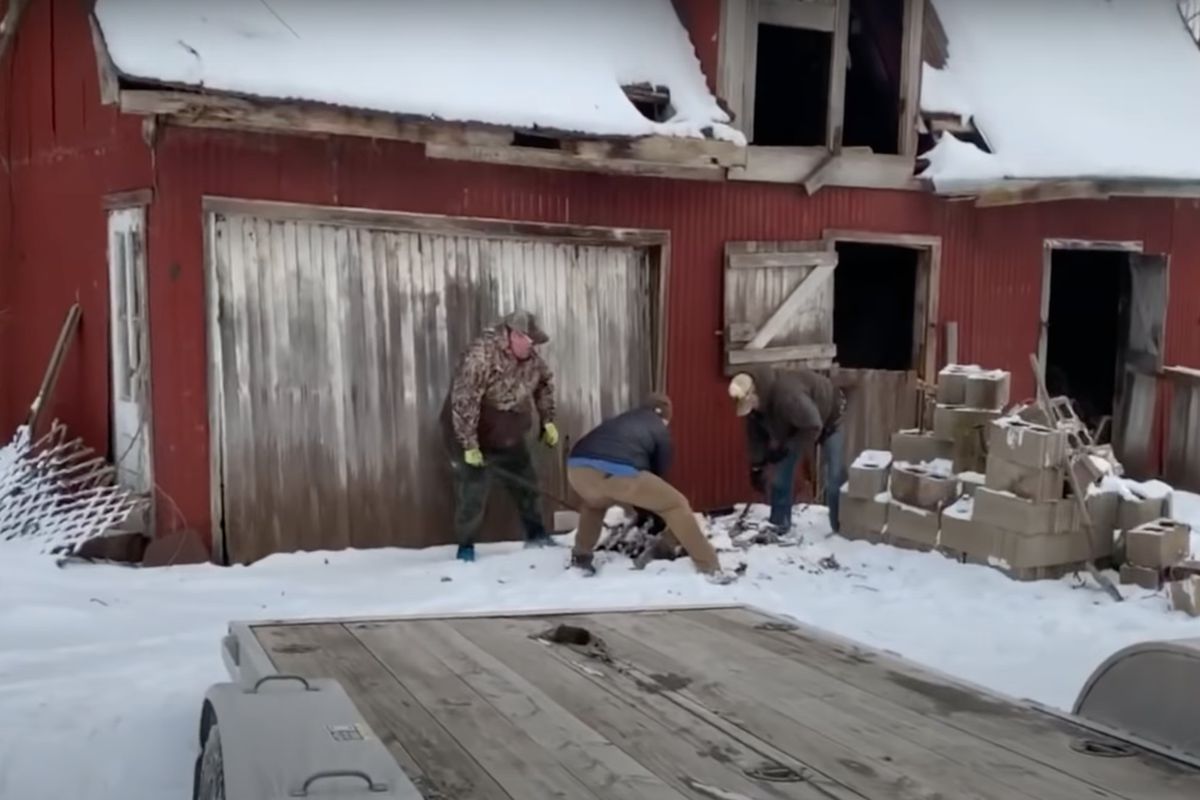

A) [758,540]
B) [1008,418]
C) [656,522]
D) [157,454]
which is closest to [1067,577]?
[1008,418]

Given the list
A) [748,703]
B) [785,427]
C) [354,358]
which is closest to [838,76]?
[785,427]

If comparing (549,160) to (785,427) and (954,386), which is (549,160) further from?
(954,386)

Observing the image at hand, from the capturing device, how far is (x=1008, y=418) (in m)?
8.43

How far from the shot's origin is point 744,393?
895 centimetres

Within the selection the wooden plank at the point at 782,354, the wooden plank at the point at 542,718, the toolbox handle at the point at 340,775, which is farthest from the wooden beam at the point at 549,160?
the toolbox handle at the point at 340,775

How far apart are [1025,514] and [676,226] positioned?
3.56m

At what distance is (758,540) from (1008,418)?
1.92m

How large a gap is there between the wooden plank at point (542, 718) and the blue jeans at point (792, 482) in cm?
487

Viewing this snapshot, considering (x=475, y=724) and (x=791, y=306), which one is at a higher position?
(x=791, y=306)

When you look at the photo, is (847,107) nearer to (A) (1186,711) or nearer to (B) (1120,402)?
(B) (1120,402)

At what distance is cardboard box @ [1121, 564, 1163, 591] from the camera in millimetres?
7914

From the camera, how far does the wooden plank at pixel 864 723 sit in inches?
124

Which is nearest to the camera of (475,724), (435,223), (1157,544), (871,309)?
(475,724)

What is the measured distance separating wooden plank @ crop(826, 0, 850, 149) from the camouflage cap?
344cm
